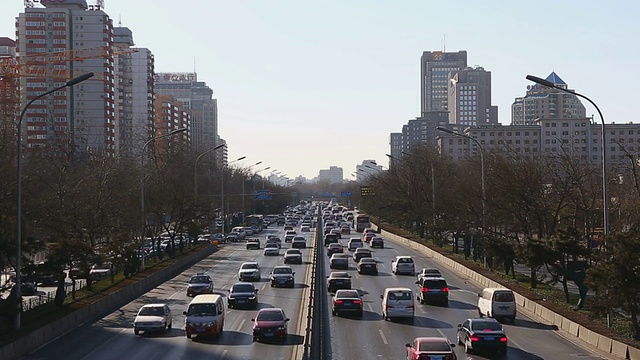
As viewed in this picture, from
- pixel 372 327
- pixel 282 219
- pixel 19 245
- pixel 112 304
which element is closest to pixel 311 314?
pixel 372 327

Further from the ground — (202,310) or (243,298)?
(202,310)

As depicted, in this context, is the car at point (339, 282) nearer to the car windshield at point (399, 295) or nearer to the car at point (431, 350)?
the car windshield at point (399, 295)

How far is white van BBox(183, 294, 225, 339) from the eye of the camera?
2872 cm

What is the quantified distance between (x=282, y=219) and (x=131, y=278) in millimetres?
97677

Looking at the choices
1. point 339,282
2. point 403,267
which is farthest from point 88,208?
point 403,267

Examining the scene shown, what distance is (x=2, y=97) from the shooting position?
384 ft

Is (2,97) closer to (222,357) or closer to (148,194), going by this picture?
(148,194)

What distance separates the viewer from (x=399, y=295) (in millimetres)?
33625

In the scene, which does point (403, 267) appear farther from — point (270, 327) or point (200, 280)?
point (270, 327)

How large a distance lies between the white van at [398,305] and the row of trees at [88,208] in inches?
566

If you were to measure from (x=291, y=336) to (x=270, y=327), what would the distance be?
1.86 m

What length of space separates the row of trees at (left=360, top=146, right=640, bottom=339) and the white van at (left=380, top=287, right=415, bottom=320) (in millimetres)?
6980

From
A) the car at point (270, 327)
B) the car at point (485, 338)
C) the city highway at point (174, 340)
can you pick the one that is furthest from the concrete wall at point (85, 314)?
the car at point (485, 338)

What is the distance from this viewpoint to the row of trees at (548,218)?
91.9 ft
